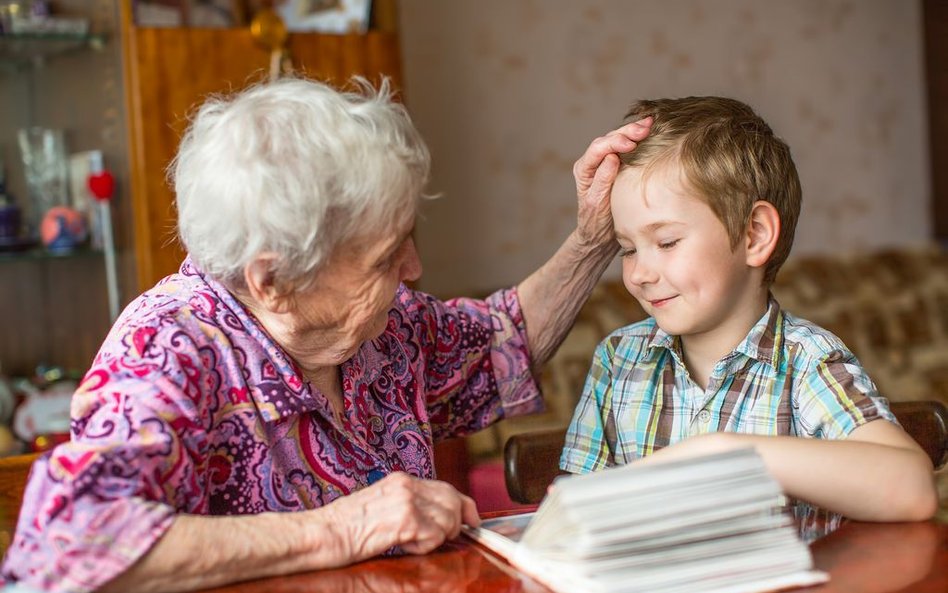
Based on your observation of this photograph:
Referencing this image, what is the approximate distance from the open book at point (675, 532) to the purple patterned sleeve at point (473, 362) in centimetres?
63

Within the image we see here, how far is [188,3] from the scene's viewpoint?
2.59 m

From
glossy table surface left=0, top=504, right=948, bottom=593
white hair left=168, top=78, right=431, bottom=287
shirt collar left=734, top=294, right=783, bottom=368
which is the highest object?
white hair left=168, top=78, right=431, bottom=287

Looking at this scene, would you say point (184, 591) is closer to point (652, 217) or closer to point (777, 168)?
point (652, 217)

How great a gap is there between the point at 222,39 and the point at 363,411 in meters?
1.33

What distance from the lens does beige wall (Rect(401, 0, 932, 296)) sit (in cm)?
313

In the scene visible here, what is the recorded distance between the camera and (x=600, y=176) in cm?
146

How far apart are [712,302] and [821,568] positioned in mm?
468

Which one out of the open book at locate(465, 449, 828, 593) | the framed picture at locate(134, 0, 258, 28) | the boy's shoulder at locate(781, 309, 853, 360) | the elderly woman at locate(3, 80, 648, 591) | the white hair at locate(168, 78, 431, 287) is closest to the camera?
the open book at locate(465, 449, 828, 593)

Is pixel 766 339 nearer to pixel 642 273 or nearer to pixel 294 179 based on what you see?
pixel 642 273

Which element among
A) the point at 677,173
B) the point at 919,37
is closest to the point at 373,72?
the point at 677,173

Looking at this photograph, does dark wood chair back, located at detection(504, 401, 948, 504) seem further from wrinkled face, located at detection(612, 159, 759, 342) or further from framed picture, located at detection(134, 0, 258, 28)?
framed picture, located at detection(134, 0, 258, 28)

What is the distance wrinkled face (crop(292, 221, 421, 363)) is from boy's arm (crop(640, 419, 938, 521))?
0.36 metres

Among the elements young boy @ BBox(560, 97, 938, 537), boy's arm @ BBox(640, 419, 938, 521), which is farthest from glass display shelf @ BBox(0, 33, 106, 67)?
boy's arm @ BBox(640, 419, 938, 521)

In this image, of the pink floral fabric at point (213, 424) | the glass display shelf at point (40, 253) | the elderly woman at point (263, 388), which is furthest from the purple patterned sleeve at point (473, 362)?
the glass display shelf at point (40, 253)
